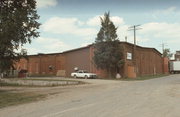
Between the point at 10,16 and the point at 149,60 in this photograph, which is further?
the point at 149,60

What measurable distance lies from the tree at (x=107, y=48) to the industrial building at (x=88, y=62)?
2.58 meters

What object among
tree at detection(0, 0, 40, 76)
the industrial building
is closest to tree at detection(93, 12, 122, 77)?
the industrial building

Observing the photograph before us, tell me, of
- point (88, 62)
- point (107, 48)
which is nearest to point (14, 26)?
point (107, 48)

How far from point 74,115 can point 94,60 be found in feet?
120

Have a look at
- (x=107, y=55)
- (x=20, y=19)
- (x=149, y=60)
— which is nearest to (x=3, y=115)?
(x=20, y=19)

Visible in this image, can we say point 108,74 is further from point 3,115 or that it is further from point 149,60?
point 3,115

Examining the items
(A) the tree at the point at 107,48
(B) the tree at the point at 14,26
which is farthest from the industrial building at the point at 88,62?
(B) the tree at the point at 14,26

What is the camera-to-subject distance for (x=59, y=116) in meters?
9.73

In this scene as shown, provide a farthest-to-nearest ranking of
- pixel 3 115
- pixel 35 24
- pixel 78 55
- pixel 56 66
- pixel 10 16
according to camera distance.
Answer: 1. pixel 56 66
2. pixel 78 55
3. pixel 35 24
4. pixel 10 16
5. pixel 3 115

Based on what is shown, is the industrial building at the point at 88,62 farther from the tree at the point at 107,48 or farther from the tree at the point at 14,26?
the tree at the point at 14,26

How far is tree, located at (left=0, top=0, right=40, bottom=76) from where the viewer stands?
18609 mm

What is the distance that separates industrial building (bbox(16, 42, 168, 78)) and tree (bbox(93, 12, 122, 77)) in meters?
2.58

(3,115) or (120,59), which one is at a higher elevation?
(120,59)

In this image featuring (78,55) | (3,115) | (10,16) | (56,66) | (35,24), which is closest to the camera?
(3,115)
